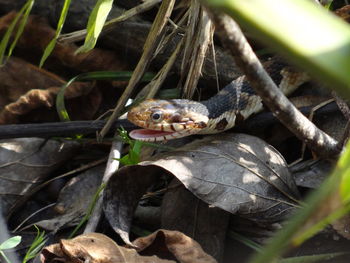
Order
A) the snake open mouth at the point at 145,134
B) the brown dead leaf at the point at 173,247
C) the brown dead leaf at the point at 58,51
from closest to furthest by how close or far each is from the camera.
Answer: the brown dead leaf at the point at 173,247
the snake open mouth at the point at 145,134
the brown dead leaf at the point at 58,51

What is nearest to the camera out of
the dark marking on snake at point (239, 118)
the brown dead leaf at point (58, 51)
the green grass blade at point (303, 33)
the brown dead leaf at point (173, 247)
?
the green grass blade at point (303, 33)

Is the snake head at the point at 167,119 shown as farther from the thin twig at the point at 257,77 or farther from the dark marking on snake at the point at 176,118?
the thin twig at the point at 257,77

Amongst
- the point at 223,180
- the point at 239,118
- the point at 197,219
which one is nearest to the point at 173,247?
the point at 197,219

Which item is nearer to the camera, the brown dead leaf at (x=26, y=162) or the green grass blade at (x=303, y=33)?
the green grass blade at (x=303, y=33)

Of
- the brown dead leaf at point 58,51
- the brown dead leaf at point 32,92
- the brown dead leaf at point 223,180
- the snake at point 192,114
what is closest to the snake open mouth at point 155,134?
the snake at point 192,114

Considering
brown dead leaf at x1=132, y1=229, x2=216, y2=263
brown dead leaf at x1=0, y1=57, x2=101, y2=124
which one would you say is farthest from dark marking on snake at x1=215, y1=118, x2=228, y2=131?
brown dead leaf at x1=0, y1=57, x2=101, y2=124

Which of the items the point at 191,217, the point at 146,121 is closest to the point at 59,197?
the point at 146,121
